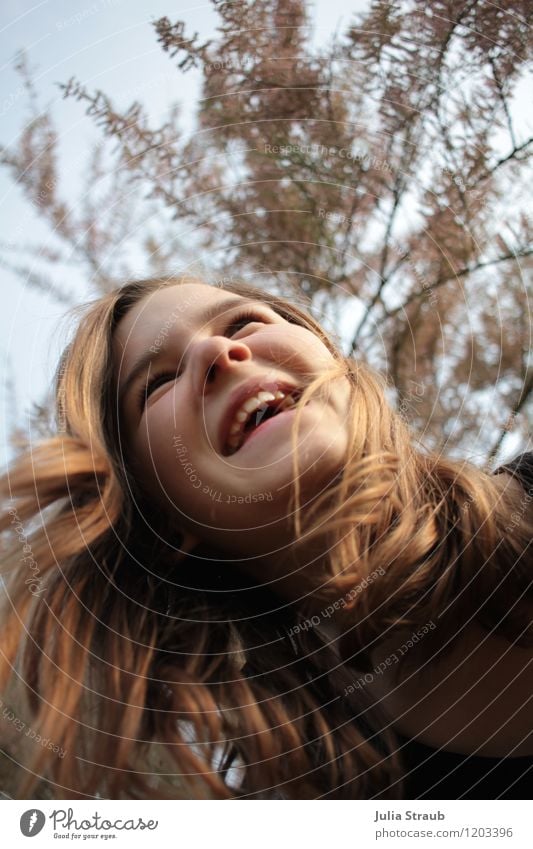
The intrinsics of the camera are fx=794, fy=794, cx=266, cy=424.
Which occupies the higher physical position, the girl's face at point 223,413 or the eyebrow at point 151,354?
the eyebrow at point 151,354

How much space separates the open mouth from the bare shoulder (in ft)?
0.52

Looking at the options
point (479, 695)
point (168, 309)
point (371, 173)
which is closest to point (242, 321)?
point (168, 309)

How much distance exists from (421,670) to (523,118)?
375 millimetres

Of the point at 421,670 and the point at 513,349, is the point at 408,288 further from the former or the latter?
the point at 421,670

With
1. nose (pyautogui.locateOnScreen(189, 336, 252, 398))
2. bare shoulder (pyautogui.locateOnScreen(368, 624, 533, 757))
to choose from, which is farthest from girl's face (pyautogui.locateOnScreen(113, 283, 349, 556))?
bare shoulder (pyautogui.locateOnScreen(368, 624, 533, 757))

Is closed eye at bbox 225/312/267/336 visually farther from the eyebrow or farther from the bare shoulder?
the bare shoulder

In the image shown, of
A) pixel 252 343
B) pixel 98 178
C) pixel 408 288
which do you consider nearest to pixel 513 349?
pixel 408 288

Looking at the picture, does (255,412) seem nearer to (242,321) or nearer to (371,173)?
(242,321)

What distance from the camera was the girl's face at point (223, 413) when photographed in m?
0.47

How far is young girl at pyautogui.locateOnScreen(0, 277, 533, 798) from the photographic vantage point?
1.53 ft

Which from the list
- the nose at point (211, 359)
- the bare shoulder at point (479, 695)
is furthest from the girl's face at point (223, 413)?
the bare shoulder at point (479, 695)
